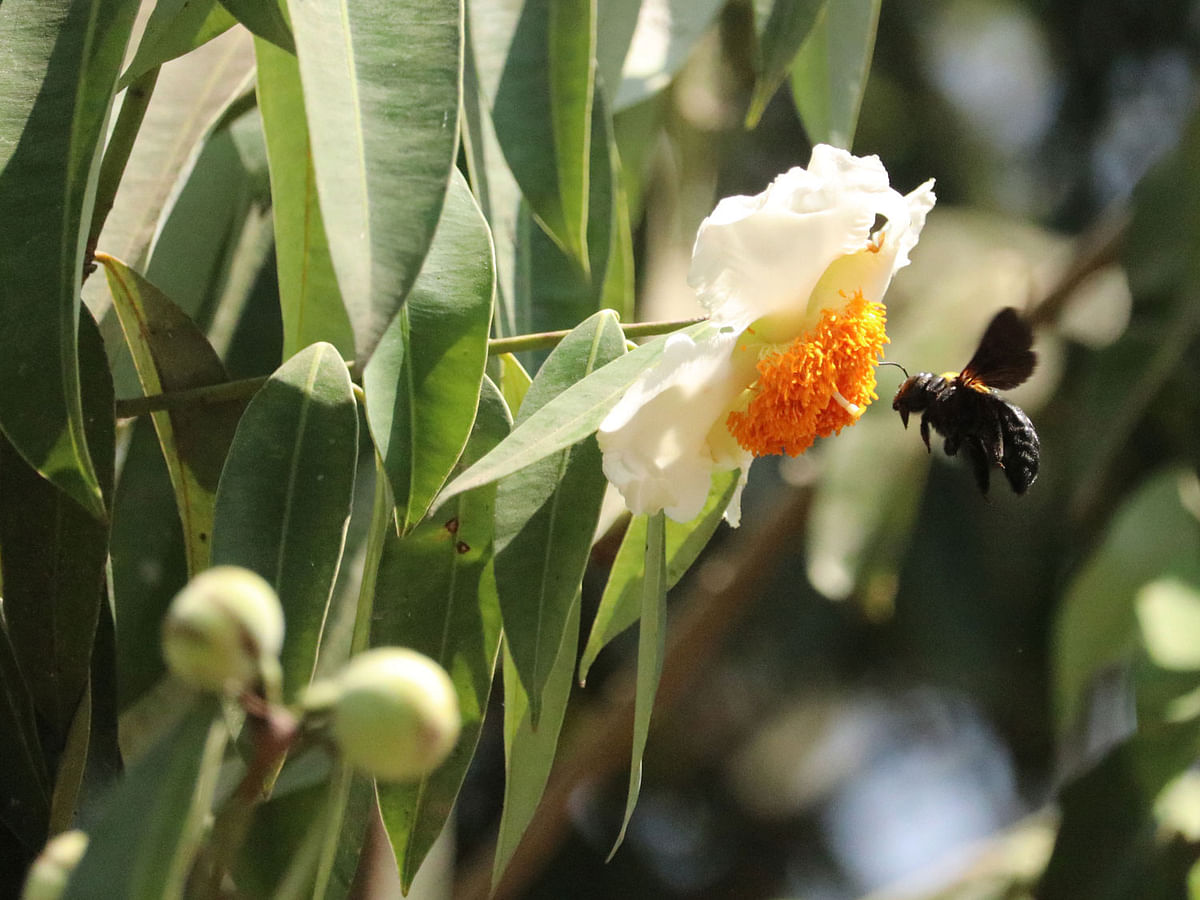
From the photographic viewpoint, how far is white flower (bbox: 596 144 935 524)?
79cm

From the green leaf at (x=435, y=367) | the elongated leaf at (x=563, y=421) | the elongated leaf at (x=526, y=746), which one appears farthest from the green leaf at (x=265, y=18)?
the elongated leaf at (x=526, y=746)

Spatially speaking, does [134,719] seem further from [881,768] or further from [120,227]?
[881,768]

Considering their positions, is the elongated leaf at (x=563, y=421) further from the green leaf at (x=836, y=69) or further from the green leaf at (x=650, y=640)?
the green leaf at (x=836, y=69)

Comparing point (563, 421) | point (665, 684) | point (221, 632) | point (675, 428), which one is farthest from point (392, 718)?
point (665, 684)

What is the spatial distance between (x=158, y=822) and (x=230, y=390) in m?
0.42

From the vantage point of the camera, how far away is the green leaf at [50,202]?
2.11 ft

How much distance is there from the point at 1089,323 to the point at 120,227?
1859 millimetres

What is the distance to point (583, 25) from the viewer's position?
0.86 meters

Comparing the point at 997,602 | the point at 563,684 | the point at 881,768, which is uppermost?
the point at 563,684

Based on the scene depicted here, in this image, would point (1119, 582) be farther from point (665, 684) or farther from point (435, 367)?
point (435, 367)

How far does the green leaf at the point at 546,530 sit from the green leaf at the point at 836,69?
48 centimetres

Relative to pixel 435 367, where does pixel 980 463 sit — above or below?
below

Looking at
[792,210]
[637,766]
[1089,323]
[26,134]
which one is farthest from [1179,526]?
[26,134]

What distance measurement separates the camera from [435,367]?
2.34ft
